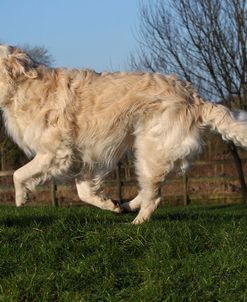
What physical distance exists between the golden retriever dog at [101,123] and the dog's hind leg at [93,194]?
11 mm

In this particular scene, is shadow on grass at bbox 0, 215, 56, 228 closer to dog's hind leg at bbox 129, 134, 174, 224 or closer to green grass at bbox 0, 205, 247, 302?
green grass at bbox 0, 205, 247, 302

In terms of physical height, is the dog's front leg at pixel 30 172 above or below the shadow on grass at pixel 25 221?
above

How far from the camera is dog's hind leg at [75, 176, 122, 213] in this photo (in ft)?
22.4

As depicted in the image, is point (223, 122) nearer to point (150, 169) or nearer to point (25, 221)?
point (150, 169)

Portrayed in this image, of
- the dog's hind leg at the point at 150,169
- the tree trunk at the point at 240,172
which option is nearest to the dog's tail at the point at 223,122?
the dog's hind leg at the point at 150,169

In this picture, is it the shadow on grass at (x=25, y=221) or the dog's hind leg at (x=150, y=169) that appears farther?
the dog's hind leg at (x=150, y=169)

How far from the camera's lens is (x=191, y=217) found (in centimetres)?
709

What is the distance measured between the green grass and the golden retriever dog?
0.69m

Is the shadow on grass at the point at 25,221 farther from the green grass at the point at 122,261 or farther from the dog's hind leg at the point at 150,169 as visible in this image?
the dog's hind leg at the point at 150,169

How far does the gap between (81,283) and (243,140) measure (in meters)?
3.07

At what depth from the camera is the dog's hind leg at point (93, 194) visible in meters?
6.83

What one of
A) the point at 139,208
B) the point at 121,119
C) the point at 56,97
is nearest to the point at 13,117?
the point at 56,97

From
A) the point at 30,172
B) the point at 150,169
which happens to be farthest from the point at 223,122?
the point at 30,172

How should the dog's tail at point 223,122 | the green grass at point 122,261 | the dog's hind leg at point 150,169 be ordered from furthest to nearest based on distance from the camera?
the dog's tail at point 223,122, the dog's hind leg at point 150,169, the green grass at point 122,261
